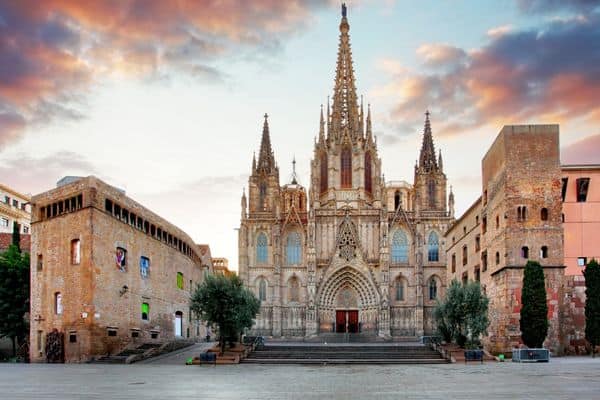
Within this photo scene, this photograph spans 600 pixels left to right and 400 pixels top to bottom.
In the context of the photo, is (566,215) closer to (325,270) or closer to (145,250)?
(145,250)

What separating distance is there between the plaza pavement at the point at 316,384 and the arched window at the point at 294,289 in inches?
1786

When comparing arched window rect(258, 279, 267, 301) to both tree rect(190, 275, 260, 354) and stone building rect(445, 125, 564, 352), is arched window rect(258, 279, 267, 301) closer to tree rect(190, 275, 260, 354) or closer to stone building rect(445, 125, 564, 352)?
tree rect(190, 275, 260, 354)

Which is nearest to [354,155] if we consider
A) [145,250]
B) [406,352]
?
[145,250]

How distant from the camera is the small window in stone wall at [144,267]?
50.2 meters

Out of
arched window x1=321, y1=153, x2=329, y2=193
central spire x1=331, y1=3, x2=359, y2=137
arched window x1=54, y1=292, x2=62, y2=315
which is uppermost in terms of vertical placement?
central spire x1=331, y1=3, x2=359, y2=137

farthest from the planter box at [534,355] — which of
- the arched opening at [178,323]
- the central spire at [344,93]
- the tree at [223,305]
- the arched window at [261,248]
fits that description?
the central spire at [344,93]

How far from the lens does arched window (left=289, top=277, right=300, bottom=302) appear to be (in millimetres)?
77250

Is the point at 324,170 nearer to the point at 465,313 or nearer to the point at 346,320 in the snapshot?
the point at 346,320

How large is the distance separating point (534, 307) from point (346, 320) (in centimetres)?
3806

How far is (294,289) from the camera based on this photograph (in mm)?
77625

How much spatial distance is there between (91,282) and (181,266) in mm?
19834

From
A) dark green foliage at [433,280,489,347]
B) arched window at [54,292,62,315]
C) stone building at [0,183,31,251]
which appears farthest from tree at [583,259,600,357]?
stone building at [0,183,31,251]

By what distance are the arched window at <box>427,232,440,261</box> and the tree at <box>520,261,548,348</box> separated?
118 feet

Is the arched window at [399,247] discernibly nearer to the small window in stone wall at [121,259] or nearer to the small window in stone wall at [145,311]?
the small window in stone wall at [145,311]
